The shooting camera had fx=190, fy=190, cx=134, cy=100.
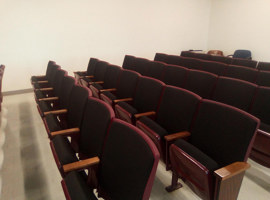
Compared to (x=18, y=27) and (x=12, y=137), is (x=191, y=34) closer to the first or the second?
(x=18, y=27)

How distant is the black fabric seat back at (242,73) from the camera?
2.57m

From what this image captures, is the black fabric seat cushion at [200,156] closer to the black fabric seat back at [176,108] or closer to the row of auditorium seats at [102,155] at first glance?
the black fabric seat back at [176,108]

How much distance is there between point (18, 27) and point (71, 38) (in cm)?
104

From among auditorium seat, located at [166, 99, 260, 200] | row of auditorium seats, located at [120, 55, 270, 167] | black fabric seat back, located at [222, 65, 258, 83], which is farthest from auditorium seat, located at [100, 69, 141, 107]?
black fabric seat back, located at [222, 65, 258, 83]

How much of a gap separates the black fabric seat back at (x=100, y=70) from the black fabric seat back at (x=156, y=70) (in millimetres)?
709

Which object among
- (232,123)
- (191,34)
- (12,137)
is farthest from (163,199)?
(191,34)

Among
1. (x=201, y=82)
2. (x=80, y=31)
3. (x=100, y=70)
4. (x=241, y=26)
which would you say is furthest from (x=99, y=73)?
(x=241, y=26)

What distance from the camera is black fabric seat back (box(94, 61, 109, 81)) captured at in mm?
3055

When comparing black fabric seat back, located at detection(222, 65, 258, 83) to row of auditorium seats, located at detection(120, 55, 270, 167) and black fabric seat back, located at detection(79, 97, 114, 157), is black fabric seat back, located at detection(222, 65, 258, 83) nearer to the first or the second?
row of auditorium seats, located at detection(120, 55, 270, 167)

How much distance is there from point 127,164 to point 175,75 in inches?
79.9

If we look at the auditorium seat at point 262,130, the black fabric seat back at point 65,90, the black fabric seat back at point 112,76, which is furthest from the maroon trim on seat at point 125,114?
the auditorium seat at point 262,130

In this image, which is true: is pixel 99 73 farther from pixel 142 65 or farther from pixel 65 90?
pixel 65 90

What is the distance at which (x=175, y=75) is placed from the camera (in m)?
2.74

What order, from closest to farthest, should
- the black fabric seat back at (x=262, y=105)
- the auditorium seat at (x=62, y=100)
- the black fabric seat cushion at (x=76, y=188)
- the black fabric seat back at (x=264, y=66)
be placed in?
the black fabric seat cushion at (x=76, y=188) → the black fabric seat back at (x=262, y=105) → the auditorium seat at (x=62, y=100) → the black fabric seat back at (x=264, y=66)
